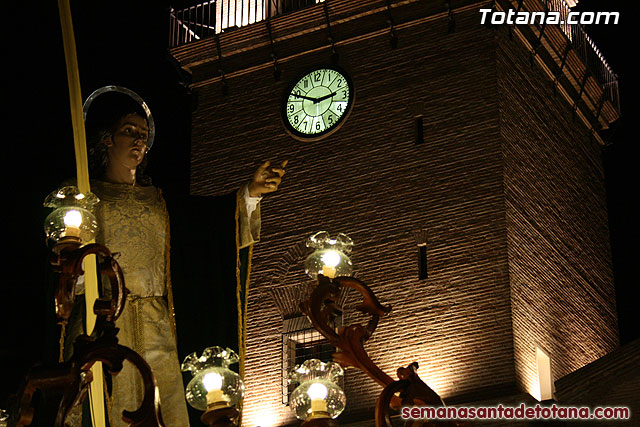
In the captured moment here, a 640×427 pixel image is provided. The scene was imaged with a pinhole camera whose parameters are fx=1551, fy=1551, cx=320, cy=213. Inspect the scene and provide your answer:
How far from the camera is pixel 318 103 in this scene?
78.4 ft

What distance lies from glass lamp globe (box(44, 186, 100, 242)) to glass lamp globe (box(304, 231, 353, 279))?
1.59 m

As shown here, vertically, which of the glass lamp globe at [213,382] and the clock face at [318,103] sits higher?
the clock face at [318,103]

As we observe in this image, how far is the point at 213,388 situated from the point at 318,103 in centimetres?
1470

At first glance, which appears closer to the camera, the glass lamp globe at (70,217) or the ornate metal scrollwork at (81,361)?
the ornate metal scrollwork at (81,361)

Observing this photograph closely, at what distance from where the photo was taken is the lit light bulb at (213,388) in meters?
9.42

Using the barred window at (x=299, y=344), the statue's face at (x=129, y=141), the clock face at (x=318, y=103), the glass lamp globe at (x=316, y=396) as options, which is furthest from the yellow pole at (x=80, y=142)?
the clock face at (x=318, y=103)

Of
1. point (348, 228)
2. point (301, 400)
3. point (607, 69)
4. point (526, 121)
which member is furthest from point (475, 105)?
point (301, 400)

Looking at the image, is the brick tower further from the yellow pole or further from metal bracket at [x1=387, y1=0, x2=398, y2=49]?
the yellow pole

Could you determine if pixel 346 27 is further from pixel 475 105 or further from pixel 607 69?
pixel 607 69

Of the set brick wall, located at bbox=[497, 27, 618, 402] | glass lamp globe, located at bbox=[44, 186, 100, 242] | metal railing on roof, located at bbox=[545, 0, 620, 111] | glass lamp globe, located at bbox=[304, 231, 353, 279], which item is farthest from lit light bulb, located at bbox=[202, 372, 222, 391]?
metal railing on roof, located at bbox=[545, 0, 620, 111]

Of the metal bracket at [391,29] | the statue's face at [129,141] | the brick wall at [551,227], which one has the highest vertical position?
the metal bracket at [391,29]

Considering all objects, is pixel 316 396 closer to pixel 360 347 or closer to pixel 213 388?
pixel 213 388

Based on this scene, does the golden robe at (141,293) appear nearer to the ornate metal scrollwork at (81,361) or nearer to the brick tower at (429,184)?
the ornate metal scrollwork at (81,361)

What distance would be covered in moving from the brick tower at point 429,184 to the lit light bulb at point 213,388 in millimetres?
11254
